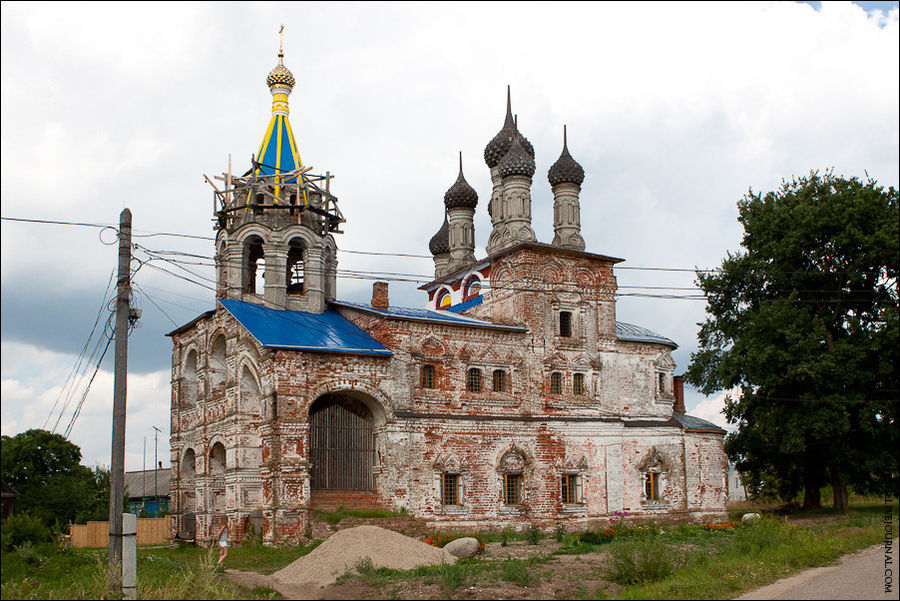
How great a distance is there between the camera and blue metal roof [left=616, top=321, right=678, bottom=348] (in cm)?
3148

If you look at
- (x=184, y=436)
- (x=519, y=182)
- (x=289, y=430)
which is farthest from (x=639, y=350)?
(x=184, y=436)

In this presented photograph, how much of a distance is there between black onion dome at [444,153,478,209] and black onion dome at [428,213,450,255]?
171 centimetres

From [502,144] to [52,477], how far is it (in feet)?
91.2

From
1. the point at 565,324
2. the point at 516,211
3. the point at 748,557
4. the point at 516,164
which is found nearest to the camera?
the point at 748,557

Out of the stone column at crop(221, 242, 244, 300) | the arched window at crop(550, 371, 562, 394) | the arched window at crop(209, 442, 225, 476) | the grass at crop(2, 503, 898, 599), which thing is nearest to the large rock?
the grass at crop(2, 503, 898, 599)

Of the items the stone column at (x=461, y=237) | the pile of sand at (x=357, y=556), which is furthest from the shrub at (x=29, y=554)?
the stone column at (x=461, y=237)

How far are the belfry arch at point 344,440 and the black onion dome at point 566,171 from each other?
40.0 feet

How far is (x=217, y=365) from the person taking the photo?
27.6 metres

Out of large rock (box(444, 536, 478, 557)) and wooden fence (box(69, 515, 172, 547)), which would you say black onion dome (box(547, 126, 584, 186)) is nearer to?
large rock (box(444, 536, 478, 557))

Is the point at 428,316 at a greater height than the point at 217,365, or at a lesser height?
greater

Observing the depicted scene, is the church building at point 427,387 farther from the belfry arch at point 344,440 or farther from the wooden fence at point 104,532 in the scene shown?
the wooden fence at point 104,532

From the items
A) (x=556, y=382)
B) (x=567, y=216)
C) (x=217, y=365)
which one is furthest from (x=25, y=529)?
(x=567, y=216)

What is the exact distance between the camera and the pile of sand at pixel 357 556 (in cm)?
1708

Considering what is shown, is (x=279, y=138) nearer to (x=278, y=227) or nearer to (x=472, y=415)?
(x=278, y=227)
